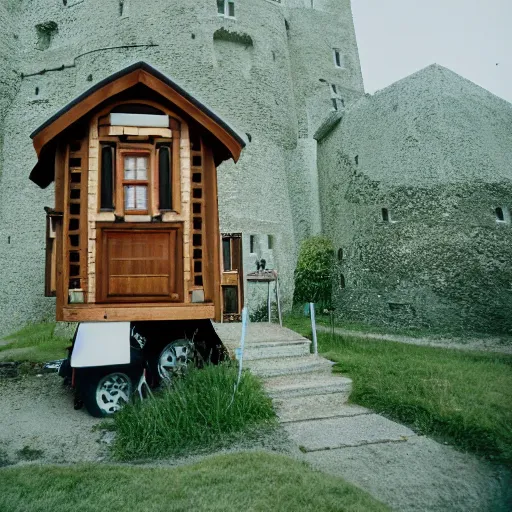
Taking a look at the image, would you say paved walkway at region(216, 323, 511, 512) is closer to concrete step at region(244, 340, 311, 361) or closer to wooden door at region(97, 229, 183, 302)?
concrete step at region(244, 340, 311, 361)

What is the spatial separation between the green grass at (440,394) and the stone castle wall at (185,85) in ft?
41.7

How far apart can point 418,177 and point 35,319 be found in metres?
19.4

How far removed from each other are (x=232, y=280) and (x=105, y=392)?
6257mm

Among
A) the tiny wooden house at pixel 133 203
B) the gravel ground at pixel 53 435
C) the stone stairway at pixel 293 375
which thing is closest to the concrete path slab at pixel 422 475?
the gravel ground at pixel 53 435

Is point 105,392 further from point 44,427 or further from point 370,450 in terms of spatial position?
point 370,450

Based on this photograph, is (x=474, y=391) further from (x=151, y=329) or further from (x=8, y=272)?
(x=8, y=272)

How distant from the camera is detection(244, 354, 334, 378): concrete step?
7.43 metres

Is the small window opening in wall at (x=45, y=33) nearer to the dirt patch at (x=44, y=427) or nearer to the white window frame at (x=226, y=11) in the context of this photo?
the white window frame at (x=226, y=11)

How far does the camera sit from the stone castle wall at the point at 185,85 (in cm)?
2178

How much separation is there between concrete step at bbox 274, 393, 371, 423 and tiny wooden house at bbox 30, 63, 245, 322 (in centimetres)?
191

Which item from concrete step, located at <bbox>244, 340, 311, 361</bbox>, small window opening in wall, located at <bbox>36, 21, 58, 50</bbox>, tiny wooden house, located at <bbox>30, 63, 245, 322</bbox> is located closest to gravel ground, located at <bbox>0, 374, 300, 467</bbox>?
tiny wooden house, located at <bbox>30, 63, 245, 322</bbox>

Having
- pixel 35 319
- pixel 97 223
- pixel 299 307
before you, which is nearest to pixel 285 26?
pixel 299 307

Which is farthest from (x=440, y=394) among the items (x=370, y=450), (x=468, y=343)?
(x=468, y=343)

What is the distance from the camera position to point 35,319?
21.8 m
